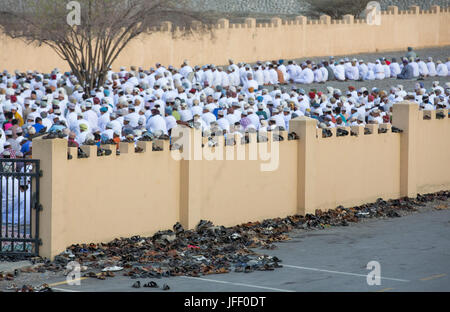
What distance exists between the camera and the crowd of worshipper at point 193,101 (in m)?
22.1

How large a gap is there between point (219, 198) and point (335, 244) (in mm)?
2082

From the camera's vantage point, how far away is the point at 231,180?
55.5 ft

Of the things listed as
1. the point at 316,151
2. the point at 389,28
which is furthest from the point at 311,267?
the point at 389,28

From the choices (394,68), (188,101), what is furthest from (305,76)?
(188,101)

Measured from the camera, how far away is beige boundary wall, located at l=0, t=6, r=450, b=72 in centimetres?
3803

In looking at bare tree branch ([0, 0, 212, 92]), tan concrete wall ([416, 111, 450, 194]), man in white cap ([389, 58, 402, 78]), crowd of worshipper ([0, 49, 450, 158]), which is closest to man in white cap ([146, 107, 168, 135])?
crowd of worshipper ([0, 49, 450, 158])

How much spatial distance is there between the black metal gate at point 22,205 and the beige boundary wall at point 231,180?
0.37ft

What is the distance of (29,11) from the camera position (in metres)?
35.3

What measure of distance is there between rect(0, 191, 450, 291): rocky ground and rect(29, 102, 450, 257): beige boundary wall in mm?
227

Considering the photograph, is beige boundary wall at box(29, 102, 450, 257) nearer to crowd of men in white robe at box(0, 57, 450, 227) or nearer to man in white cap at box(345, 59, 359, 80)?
crowd of men in white robe at box(0, 57, 450, 227)

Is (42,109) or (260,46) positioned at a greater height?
(260,46)

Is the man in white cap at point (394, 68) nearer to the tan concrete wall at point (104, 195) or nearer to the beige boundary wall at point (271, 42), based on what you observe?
the beige boundary wall at point (271, 42)
